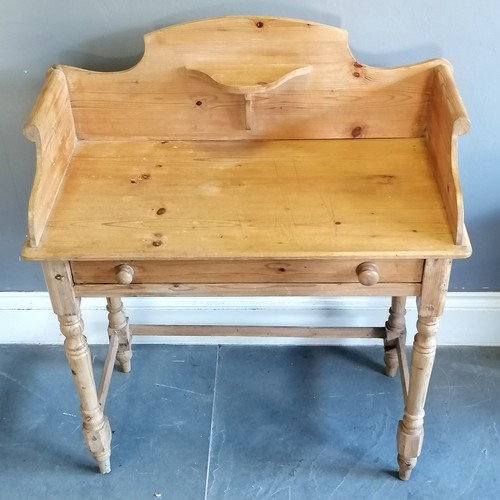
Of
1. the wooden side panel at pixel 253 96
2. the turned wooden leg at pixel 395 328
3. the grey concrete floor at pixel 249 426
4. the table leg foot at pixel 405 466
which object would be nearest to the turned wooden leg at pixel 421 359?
the table leg foot at pixel 405 466

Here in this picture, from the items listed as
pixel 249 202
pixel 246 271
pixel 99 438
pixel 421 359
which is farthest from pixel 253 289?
pixel 99 438

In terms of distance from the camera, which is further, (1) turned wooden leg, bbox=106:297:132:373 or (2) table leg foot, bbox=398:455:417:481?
(1) turned wooden leg, bbox=106:297:132:373

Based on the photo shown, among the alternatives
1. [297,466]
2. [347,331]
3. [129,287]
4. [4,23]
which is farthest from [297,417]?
[4,23]

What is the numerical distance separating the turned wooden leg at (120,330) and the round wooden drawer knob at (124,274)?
0.49 metres

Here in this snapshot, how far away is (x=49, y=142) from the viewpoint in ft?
4.51

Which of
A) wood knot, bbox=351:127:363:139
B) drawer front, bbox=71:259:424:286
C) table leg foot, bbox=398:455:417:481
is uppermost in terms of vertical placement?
wood knot, bbox=351:127:363:139

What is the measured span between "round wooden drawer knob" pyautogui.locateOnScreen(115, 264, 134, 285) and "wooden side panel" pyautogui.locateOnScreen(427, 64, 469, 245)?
0.60m

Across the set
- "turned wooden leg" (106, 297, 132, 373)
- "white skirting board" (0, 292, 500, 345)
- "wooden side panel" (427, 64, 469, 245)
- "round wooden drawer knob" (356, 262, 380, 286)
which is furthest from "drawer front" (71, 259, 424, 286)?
"white skirting board" (0, 292, 500, 345)

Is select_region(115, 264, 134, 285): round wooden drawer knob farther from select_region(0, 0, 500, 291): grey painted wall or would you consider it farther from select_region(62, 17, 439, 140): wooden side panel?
select_region(0, 0, 500, 291): grey painted wall

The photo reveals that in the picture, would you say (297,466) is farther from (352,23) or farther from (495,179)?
(352,23)

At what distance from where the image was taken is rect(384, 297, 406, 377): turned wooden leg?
181 centimetres

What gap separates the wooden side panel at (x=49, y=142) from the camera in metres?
1.29

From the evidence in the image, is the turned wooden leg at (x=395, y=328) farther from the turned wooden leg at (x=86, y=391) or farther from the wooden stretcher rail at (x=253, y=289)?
the turned wooden leg at (x=86, y=391)

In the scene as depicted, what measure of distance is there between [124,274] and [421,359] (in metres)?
0.64
